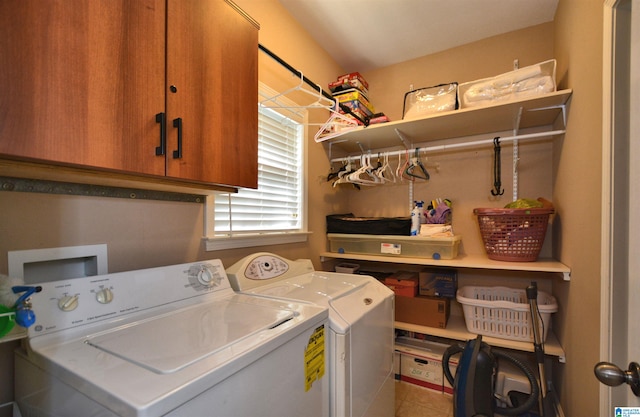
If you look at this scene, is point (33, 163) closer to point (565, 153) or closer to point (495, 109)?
point (495, 109)

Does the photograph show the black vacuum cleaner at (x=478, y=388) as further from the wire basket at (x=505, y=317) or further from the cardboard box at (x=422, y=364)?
the cardboard box at (x=422, y=364)

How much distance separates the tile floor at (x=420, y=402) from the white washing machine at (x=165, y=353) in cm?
116

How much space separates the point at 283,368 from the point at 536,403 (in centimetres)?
170

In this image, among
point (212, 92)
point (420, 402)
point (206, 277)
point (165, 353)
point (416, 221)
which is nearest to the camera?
point (165, 353)

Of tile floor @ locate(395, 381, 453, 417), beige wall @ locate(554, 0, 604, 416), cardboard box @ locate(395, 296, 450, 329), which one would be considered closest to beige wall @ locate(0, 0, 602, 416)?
beige wall @ locate(554, 0, 604, 416)

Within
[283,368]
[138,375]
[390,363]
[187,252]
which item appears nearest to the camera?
[138,375]

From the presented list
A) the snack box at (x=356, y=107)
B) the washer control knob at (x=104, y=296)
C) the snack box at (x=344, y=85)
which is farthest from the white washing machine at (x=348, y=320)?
the snack box at (x=344, y=85)

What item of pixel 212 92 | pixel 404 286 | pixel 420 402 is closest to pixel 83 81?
pixel 212 92

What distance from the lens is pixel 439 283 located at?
216 cm

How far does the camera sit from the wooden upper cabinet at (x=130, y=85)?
0.62 metres

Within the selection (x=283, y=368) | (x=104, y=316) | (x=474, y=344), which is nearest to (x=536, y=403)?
(x=474, y=344)

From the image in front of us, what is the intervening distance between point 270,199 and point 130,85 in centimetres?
112

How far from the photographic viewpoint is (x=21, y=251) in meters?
0.86

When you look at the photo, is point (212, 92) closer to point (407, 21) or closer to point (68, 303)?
point (68, 303)
